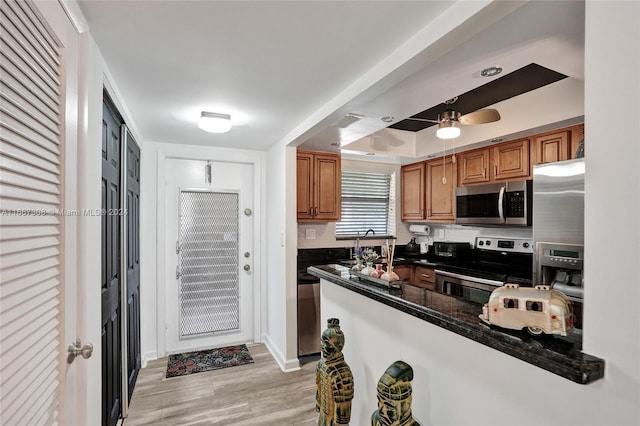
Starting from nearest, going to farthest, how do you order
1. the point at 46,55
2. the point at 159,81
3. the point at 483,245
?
the point at 46,55 → the point at 159,81 → the point at 483,245

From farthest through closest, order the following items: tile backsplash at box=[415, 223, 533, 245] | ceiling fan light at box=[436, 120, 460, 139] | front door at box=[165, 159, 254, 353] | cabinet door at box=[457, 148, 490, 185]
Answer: front door at box=[165, 159, 254, 353] < tile backsplash at box=[415, 223, 533, 245] < cabinet door at box=[457, 148, 490, 185] < ceiling fan light at box=[436, 120, 460, 139]

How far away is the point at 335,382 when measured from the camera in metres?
1.87

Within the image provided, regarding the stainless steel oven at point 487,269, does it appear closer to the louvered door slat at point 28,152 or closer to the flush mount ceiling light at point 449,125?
the flush mount ceiling light at point 449,125

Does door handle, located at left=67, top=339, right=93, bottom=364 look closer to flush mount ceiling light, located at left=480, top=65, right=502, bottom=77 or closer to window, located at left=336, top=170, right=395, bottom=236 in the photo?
flush mount ceiling light, located at left=480, top=65, right=502, bottom=77

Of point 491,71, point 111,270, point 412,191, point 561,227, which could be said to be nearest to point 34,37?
point 111,270

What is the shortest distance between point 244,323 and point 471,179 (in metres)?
3.07

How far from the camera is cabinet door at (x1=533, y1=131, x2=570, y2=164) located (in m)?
2.75

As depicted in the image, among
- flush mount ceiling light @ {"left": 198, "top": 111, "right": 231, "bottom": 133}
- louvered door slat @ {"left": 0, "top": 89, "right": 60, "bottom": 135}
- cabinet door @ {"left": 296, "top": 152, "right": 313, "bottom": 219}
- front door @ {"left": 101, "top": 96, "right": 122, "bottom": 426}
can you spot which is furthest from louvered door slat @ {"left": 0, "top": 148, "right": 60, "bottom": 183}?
cabinet door @ {"left": 296, "top": 152, "right": 313, "bottom": 219}

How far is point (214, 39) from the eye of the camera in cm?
157

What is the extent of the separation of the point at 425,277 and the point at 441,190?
105cm

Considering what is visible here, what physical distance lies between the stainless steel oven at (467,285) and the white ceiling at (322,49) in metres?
1.59

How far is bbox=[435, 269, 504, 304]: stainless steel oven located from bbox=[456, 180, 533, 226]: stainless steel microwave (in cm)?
59

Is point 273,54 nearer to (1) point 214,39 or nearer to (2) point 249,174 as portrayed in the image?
(1) point 214,39

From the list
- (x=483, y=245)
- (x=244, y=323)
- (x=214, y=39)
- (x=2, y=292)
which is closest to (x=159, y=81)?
(x=214, y=39)
